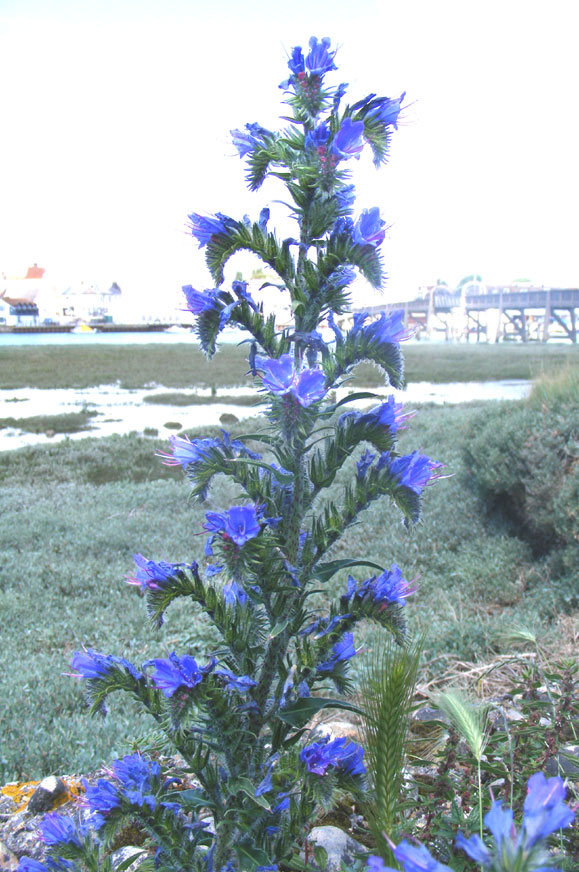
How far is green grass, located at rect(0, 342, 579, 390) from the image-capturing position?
39.4 feet

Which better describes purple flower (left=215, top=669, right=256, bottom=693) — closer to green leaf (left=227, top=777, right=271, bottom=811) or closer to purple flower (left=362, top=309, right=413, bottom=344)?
green leaf (left=227, top=777, right=271, bottom=811)

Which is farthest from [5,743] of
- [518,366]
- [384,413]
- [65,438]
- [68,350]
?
[68,350]

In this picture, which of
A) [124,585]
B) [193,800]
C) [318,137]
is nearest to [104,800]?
[193,800]

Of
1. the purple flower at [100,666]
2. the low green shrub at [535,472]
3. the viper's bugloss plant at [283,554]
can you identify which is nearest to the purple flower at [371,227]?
the viper's bugloss plant at [283,554]

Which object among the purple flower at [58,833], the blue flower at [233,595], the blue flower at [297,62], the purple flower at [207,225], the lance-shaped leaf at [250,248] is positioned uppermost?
the blue flower at [297,62]

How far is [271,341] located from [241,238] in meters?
0.24

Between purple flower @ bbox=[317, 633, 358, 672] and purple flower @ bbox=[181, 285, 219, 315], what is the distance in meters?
0.79

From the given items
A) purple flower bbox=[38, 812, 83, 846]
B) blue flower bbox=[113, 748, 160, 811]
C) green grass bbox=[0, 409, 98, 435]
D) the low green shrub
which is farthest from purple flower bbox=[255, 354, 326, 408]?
green grass bbox=[0, 409, 98, 435]

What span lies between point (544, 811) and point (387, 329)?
105cm

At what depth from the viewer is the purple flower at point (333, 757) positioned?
1411 millimetres

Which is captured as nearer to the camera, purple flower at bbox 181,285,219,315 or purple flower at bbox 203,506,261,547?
A: purple flower at bbox 203,506,261,547

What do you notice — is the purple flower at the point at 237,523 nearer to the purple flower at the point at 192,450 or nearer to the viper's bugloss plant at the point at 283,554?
the viper's bugloss plant at the point at 283,554

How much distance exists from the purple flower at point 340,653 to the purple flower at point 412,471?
368 mm

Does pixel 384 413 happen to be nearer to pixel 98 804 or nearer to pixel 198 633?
pixel 98 804
